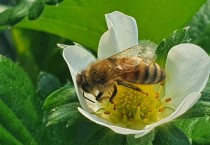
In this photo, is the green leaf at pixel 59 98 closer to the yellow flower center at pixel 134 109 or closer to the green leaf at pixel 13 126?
the yellow flower center at pixel 134 109

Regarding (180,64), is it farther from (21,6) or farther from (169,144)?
(21,6)

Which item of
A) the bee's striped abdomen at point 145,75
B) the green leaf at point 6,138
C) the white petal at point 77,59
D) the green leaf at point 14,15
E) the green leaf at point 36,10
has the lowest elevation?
the green leaf at point 6,138

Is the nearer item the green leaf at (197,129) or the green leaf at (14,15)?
the green leaf at (197,129)

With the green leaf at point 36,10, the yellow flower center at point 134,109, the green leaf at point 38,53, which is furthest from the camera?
the green leaf at point 38,53

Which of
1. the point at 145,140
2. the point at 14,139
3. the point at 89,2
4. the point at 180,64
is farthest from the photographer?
the point at 89,2

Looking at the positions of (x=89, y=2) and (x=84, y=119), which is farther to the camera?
(x=89, y=2)

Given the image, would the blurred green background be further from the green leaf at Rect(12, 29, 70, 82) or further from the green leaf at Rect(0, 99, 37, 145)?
the green leaf at Rect(12, 29, 70, 82)

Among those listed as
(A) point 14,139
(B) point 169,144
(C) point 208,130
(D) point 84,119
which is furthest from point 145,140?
(A) point 14,139

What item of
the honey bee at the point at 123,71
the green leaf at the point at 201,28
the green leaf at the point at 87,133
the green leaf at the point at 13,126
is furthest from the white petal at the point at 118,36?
the green leaf at the point at 201,28
